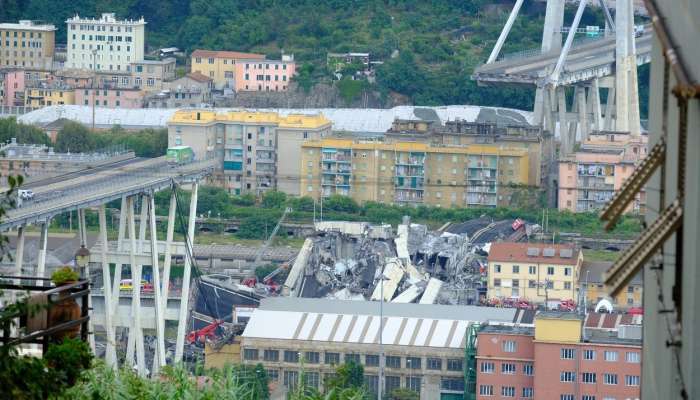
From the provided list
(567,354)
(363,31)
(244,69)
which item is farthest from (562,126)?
(567,354)

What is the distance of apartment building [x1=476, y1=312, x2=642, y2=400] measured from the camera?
1185 centimetres

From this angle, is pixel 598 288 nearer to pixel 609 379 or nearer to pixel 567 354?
pixel 567 354

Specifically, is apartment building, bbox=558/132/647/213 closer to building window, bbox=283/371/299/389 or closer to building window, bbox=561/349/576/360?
building window, bbox=283/371/299/389

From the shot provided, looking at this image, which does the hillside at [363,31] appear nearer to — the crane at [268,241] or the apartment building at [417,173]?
the apartment building at [417,173]

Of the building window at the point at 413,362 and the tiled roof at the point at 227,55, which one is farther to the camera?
the tiled roof at the point at 227,55

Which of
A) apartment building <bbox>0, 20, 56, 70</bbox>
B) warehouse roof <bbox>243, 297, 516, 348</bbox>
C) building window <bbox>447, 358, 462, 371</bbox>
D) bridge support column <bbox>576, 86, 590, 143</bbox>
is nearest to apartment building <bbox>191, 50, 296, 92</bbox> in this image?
apartment building <bbox>0, 20, 56, 70</bbox>

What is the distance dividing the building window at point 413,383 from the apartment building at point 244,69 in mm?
14847

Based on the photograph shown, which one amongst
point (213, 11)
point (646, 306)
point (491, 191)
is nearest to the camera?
point (646, 306)

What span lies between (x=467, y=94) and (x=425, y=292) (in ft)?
37.0

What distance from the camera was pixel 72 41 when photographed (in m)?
29.7

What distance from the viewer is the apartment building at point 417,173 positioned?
22172mm

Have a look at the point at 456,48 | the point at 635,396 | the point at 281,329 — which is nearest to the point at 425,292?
the point at 281,329

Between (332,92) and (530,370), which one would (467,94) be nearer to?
(332,92)

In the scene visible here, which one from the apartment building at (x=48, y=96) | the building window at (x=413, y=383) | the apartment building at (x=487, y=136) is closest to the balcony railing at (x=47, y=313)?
the building window at (x=413, y=383)
